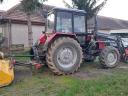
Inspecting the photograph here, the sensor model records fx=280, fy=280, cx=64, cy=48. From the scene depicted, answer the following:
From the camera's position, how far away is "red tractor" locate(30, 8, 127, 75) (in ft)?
30.8

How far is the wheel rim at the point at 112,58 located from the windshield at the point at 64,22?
1.95 meters

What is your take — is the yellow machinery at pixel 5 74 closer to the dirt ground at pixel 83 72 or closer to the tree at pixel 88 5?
the dirt ground at pixel 83 72

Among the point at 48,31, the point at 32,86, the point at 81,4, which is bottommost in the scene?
the point at 32,86

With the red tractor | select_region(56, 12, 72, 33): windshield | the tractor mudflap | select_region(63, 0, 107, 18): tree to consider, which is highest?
select_region(63, 0, 107, 18): tree

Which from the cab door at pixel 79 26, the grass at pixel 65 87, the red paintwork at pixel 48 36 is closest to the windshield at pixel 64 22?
the cab door at pixel 79 26

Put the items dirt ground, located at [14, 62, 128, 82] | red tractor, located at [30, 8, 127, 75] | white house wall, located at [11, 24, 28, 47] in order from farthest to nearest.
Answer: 1. white house wall, located at [11, 24, 28, 47]
2. red tractor, located at [30, 8, 127, 75]
3. dirt ground, located at [14, 62, 128, 82]

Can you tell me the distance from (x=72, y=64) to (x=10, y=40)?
1504 centimetres

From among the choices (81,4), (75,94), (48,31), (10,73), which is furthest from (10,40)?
(75,94)

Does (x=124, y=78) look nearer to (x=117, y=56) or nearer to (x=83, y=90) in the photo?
(x=83, y=90)

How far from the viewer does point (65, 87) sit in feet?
24.4

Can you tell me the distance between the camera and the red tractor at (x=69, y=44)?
9.40 metres

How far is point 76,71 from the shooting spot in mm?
9969

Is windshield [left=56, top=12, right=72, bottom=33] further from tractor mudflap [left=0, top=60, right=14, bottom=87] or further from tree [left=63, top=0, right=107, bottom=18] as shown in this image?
tree [left=63, top=0, right=107, bottom=18]

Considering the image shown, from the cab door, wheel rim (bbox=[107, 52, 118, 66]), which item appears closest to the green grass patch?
the cab door
